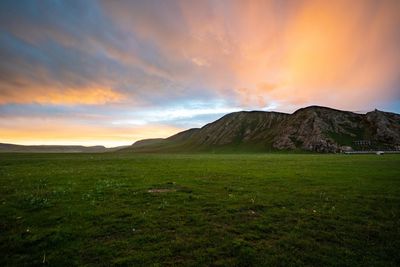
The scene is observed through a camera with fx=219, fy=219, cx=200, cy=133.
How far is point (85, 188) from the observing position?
862 inches

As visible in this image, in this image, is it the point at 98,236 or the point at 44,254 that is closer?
the point at 44,254

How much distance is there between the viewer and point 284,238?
10.5 metres

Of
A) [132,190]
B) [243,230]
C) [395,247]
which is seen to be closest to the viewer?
[395,247]

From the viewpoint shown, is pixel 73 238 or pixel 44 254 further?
pixel 73 238

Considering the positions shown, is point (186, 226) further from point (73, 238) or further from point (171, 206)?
point (73, 238)

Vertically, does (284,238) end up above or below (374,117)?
below

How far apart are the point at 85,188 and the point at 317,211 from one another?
20.6m

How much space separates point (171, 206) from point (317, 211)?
392 inches

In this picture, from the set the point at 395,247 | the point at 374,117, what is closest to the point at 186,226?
the point at 395,247

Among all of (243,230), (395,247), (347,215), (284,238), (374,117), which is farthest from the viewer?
(374,117)

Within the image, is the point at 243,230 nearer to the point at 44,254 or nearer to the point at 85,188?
the point at 44,254

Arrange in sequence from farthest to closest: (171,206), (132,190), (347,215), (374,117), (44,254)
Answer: (374,117) < (132,190) < (171,206) < (347,215) < (44,254)

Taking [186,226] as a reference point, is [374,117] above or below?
above

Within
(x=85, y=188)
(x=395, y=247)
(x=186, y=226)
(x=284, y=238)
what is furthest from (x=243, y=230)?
(x=85, y=188)
